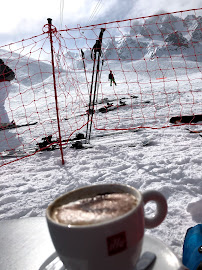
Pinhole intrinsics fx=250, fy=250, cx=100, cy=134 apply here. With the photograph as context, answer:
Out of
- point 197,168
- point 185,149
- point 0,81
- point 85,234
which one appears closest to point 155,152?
point 185,149

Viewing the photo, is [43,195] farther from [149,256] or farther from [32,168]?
[149,256]

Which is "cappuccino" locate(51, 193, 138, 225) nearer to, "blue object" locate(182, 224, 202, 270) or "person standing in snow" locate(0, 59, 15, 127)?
"blue object" locate(182, 224, 202, 270)

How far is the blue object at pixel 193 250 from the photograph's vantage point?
2.80 ft

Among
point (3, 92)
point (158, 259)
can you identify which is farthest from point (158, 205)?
point (3, 92)

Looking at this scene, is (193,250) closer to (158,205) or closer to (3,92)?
(158,205)

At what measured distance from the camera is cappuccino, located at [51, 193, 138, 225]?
511 millimetres

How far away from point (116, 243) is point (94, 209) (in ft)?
0.31

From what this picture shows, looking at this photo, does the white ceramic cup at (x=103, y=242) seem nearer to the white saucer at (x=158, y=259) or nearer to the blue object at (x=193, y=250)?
the white saucer at (x=158, y=259)

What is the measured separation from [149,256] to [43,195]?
1553 millimetres

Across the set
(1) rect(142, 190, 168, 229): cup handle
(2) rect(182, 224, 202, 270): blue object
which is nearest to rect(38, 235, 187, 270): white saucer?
(1) rect(142, 190, 168, 229): cup handle

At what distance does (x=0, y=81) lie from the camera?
23.6 ft

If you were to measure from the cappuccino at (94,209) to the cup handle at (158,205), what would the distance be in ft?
0.12

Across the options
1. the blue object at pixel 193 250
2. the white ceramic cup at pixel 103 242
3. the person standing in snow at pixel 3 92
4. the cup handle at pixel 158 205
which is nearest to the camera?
the white ceramic cup at pixel 103 242

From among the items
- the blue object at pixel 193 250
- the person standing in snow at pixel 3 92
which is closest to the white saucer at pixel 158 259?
the blue object at pixel 193 250
